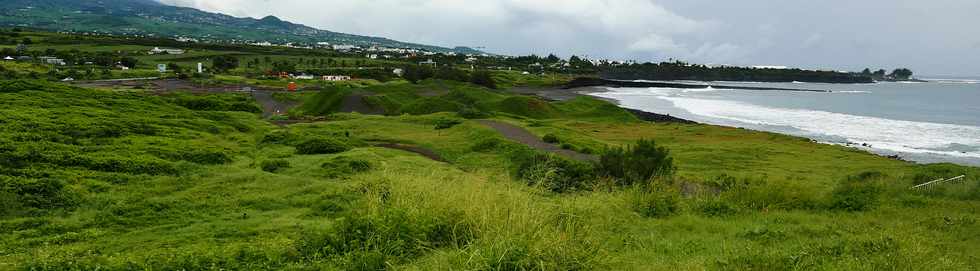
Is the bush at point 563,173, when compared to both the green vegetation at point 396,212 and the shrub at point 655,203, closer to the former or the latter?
the green vegetation at point 396,212

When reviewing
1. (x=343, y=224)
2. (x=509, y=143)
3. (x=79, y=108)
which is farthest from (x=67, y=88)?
(x=343, y=224)

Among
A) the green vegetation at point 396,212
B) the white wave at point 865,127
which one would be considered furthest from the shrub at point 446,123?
the white wave at point 865,127

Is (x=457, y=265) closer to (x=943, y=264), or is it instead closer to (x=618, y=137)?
(x=943, y=264)

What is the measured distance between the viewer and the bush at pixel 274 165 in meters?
18.7

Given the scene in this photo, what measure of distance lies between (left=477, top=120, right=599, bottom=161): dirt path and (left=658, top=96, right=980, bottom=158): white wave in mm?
30269

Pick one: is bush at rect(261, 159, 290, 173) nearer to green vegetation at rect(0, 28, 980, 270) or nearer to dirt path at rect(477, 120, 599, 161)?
green vegetation at rect(0, 28, 980, 270)

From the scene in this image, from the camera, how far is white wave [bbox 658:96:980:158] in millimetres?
50188

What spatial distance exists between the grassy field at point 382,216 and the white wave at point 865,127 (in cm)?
3343

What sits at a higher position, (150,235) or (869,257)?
(869,257)

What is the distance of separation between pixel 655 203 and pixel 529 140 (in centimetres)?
2303

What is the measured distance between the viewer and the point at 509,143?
29438 mm

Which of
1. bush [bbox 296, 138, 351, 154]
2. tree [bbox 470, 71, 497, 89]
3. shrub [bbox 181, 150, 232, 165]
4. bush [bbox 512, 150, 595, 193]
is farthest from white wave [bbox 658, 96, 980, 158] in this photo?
shrub [bbox 181, 150, 232, 165]

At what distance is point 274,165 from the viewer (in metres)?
19.0

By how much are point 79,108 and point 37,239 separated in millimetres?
20740
